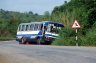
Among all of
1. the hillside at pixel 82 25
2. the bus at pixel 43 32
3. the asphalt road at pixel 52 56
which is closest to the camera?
the asphalt road at pixel 52 56

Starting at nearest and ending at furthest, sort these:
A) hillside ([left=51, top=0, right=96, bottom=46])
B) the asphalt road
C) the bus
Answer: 1. the asphalt road
2. hillside ([left=51, top=0, right=96, bottom=46])
3. the bus

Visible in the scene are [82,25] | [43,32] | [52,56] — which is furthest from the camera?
[43,32]

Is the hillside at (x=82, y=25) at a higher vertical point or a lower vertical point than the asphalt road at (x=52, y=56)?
higher

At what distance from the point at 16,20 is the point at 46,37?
38313mm

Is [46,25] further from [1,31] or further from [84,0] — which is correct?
[1,31]

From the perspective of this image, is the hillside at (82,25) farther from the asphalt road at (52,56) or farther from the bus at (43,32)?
the asphalt road at (52,56)

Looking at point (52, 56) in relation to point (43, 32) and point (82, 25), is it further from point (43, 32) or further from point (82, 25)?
point (43, 32)

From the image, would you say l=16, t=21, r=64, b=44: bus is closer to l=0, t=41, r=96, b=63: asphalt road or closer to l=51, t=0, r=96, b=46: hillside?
l=51, t=0, r=96, b=46: hillside

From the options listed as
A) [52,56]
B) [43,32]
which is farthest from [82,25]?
[52,56]

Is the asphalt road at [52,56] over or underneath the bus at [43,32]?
underneath

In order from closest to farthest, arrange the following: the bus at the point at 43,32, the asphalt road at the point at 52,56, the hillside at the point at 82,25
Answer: the asphalt road at the point at 52,56, the hillside at the point at 82,25, the bus at the point at 43,32

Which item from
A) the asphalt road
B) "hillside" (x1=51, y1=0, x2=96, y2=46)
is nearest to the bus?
"hillside" (x1=51, y1=0, x2=96, y2=46)

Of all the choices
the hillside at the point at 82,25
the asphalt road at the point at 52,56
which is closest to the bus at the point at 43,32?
the hillside at the point at 82,25

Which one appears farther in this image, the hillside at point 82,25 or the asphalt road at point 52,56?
the hillside at point 82,25
